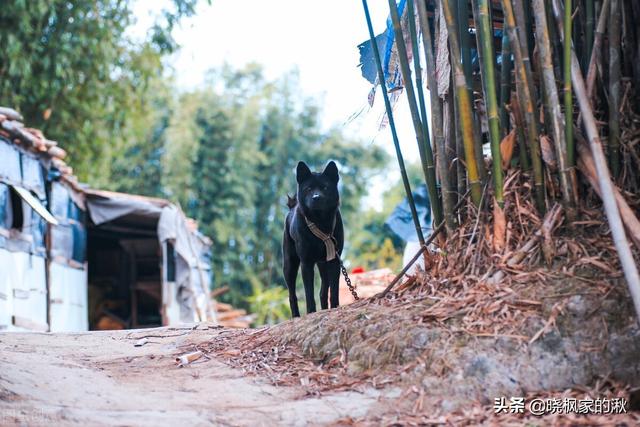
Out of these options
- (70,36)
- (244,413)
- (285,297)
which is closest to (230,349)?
(244,413)

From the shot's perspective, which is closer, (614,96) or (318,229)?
(614,96)

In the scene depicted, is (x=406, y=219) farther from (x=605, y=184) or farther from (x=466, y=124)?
(x=605, y=184)

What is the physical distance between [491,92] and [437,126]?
0.58 metres

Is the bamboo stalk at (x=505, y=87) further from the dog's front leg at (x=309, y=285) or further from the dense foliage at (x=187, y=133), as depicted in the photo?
the dense foliage at (x=187, y=133)

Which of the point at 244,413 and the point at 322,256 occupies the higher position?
the point at 322,256

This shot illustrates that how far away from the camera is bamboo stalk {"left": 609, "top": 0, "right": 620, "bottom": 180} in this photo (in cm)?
403

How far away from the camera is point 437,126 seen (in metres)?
4.63

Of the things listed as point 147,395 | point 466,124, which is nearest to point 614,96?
point 466,124

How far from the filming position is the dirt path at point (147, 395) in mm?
3354

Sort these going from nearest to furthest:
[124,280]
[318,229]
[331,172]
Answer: [318,229]
[331,172]
[124,280]

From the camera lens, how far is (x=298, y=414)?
11.2 ft

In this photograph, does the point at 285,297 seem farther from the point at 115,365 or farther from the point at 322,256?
the point at 115,365

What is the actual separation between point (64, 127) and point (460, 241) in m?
12.8

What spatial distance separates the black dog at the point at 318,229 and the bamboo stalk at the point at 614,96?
2.98 meters
